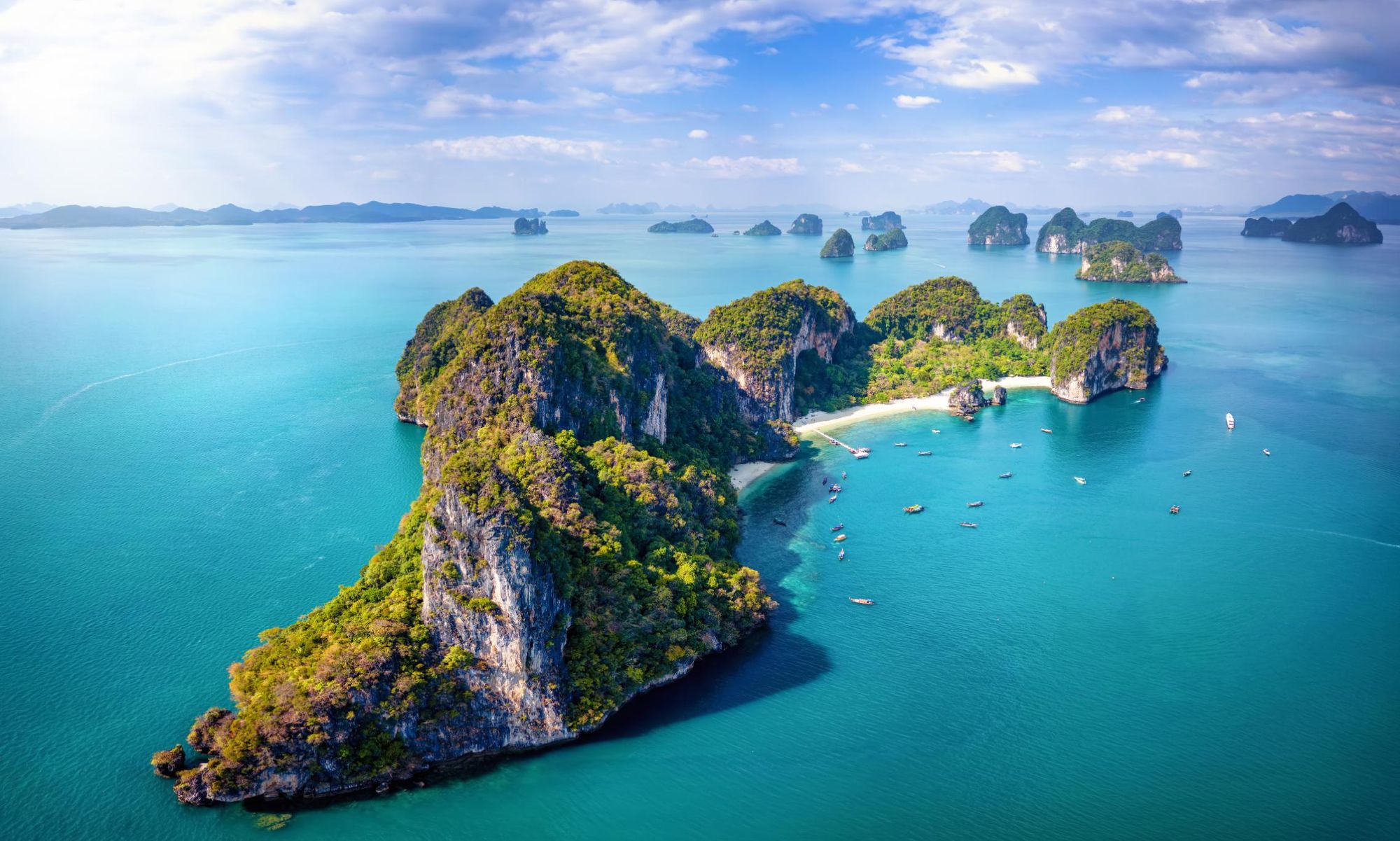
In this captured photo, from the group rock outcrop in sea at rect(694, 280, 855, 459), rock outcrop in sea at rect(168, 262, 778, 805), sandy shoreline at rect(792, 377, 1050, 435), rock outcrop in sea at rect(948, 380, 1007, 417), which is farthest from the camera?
rock outcrop in sea at rect(948, 380, 1007, 417)

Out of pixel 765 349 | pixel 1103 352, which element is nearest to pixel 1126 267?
pixel 1103 352

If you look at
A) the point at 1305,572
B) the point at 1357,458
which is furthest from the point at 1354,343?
the point at 1305,572

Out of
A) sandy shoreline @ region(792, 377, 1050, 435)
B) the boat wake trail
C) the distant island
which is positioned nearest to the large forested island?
sandy shoreline @ region(792, 377, 1050, 435)

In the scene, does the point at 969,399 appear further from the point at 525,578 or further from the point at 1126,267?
the point at 1126,267

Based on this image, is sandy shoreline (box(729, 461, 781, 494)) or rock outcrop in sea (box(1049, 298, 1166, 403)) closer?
sandy shoreline (box(729, 461, 781, 494))

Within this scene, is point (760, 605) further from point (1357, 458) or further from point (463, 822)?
point (1357, 458)

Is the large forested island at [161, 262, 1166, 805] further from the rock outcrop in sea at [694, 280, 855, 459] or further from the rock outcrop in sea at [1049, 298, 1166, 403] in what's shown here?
the rock outcrop in sea at [1049, 298, 1166, 403]

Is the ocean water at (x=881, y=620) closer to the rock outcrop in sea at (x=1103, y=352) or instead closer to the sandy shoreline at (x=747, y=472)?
the rock outcrop in sea at (x=1103, y=352)
